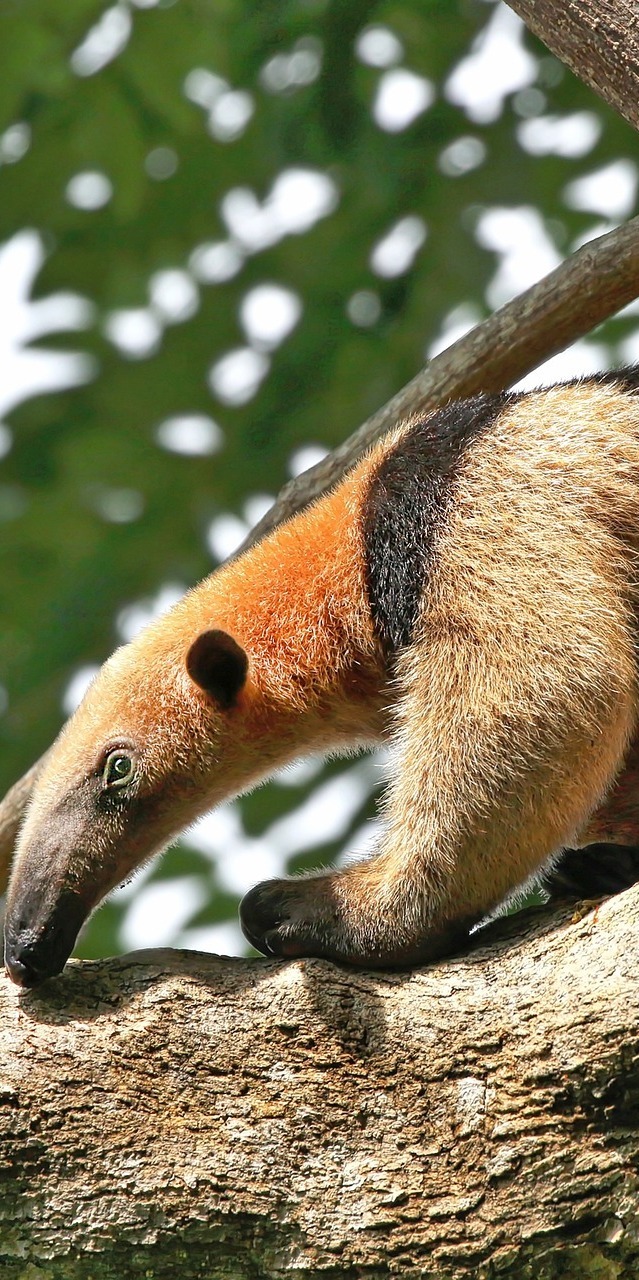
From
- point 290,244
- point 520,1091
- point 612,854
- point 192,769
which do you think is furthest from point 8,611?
point 520,1091

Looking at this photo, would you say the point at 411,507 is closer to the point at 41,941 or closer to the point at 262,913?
the point at 262,913

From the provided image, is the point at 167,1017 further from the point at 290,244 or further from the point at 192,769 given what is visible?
the point at 290,244

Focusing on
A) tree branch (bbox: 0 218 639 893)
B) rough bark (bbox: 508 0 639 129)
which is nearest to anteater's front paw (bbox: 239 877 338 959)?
tree branch (bbox: 0 218 639 893)

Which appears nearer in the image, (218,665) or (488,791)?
(488,791)

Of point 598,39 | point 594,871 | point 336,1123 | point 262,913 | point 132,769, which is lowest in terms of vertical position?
point 336,1123

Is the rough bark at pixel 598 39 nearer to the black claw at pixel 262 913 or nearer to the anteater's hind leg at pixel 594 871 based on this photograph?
the anteater's hind leg at pixel 594 871

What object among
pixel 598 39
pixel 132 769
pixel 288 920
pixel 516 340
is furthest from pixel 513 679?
pixel 598 39

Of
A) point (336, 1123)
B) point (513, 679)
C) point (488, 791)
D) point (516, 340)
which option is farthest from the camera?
point (516, 340)
